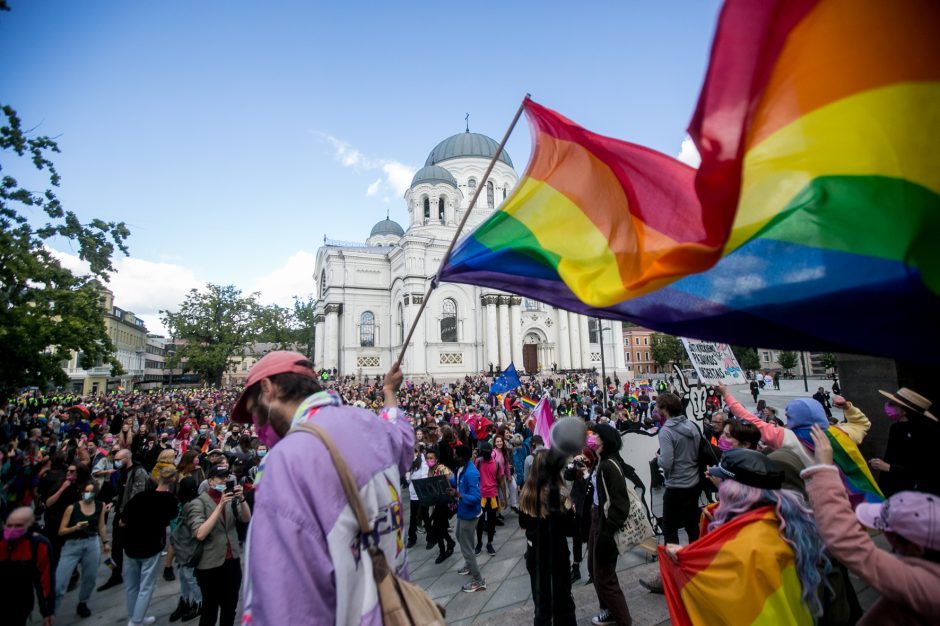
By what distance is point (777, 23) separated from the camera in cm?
146

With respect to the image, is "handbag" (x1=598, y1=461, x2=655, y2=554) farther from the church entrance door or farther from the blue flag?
the church entrance door

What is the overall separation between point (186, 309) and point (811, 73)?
4879 cm

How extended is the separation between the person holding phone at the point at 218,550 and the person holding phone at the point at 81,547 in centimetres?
209

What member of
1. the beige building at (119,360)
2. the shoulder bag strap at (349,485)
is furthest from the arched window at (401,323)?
the shoulder bag strap at (349,485)

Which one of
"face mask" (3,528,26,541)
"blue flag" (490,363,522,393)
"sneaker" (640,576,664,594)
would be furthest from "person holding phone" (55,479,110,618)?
"blue flag" (490,363,522,393)

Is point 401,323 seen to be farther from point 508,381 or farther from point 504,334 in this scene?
point 508,381

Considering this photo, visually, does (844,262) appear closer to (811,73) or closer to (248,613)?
(811,73)

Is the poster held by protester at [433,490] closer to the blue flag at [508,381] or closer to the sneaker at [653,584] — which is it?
the sneaker at [653,584]

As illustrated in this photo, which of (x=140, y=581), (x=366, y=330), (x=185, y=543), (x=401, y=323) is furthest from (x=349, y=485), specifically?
(x=366, y=330)

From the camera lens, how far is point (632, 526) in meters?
3.68

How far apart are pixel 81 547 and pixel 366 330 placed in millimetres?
35337

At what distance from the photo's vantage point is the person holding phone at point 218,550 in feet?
12.3

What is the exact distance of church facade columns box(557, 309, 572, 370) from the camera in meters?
38.9

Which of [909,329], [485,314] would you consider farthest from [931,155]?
[485,314]
